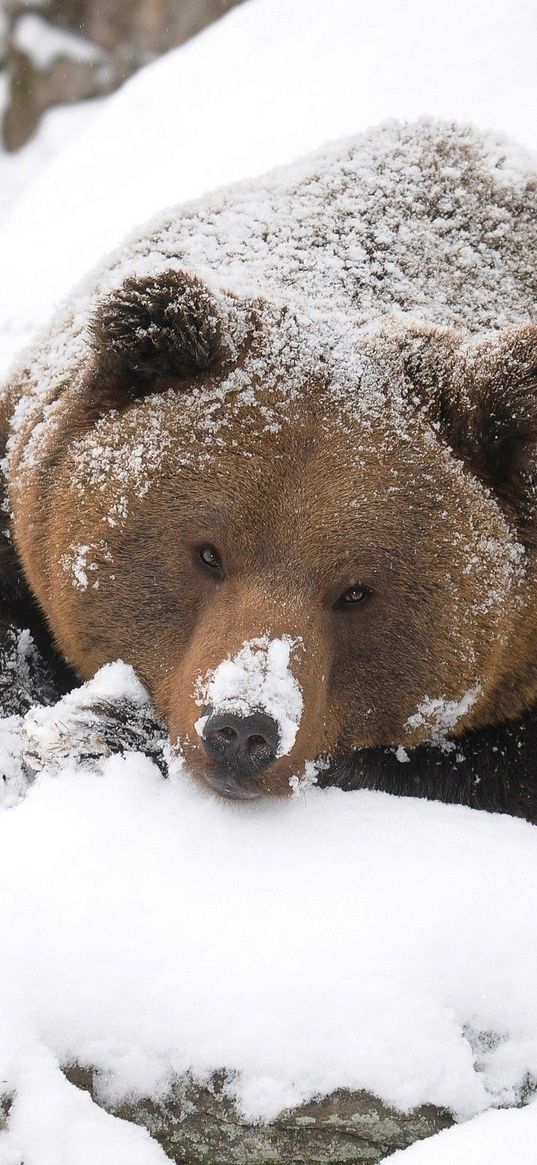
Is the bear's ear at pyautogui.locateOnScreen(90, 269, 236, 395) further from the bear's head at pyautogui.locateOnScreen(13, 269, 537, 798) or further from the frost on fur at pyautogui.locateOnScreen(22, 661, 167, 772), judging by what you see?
the frost on fur at pyautogui.locateOnScreen(22, 661, 167, 772)

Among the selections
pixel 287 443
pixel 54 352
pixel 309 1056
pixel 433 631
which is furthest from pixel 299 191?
pixel 309 1056

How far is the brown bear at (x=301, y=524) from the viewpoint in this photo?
3143 mm

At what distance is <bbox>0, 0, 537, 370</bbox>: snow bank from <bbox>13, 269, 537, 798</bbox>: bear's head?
4.64 metres

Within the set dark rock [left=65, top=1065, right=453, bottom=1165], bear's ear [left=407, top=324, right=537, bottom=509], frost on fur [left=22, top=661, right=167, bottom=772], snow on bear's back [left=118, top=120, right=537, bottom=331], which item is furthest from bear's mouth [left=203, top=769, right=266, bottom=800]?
snow on bear's back [left=118, top=120, right=537, bottom=331]

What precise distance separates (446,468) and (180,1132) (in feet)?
5.79

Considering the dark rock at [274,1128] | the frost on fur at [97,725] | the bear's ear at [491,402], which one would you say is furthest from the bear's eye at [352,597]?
the dark rock at [274,1128]

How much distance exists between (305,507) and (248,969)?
A: 1210mm

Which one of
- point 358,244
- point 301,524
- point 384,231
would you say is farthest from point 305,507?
point 384,231

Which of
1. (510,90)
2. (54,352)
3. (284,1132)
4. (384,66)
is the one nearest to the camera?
(284,1132)

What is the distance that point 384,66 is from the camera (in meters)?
8.88

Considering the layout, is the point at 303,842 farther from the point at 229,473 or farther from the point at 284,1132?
the point at 229,473

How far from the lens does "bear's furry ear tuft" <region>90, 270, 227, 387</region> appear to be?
324cm

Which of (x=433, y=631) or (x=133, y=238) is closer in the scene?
(x=433, y=631)

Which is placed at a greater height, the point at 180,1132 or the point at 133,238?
the point at 133,238
